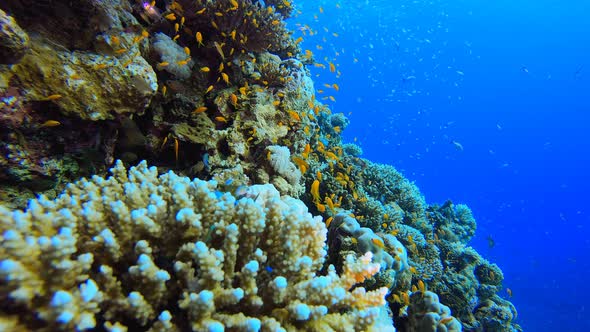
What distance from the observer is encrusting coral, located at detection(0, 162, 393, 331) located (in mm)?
1269

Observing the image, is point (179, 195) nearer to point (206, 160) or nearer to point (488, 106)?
point (206, 160)

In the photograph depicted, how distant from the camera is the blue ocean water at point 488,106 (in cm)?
7269

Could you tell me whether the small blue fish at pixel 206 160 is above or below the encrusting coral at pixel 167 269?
above

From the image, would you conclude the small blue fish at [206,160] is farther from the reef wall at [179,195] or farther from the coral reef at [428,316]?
the coral reef at [428,316]

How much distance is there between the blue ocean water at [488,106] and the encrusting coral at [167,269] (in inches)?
2534

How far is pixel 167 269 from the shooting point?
1786 millimetres

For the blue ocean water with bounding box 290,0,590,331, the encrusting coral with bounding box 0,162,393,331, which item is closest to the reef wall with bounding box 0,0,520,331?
the encrusting coral with bounding box 0,162,393,331

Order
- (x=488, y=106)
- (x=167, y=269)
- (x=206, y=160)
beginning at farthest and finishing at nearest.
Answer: (x=488, y=106), (x=206, y=160), (x=167, y=269)

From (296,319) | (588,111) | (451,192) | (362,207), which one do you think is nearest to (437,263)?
(362,207)

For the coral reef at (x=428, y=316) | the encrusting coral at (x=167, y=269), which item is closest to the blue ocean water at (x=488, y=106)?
the coral reef at (x=428, y=316)

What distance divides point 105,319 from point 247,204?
96cm

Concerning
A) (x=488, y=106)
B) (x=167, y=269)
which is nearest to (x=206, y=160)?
(x=167, y=269)

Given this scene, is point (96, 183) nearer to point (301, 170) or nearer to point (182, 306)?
point (182, 306)

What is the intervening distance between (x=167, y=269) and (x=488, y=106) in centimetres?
11914
